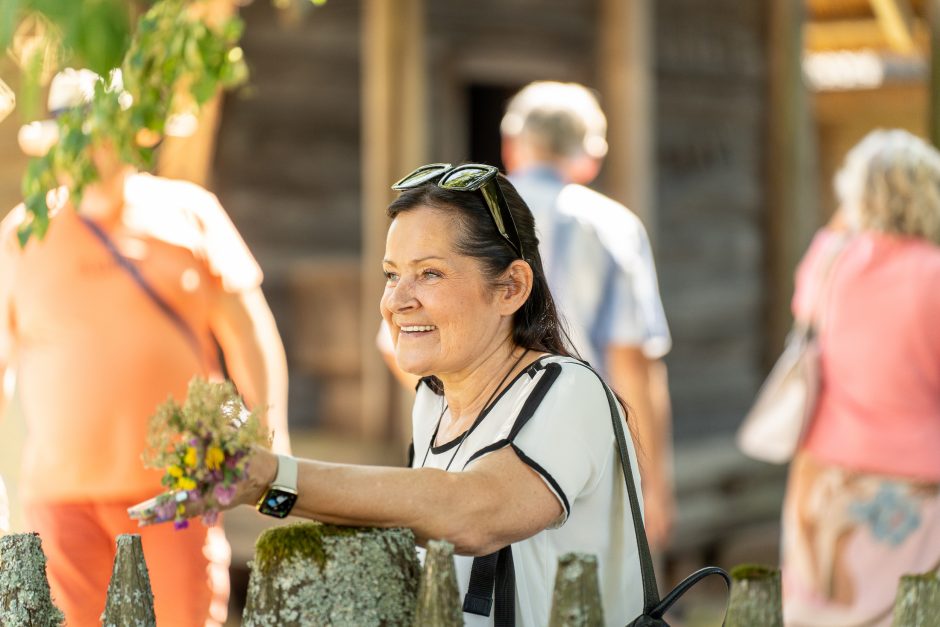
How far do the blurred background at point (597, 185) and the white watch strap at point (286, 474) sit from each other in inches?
150

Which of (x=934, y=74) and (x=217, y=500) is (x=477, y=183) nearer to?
(x=217, y=500)

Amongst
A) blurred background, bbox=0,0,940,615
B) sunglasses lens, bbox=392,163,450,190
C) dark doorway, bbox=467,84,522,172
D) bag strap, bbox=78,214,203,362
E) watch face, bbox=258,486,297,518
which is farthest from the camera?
dark doorway, bbox=467,84,522,172

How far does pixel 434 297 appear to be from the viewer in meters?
2.27

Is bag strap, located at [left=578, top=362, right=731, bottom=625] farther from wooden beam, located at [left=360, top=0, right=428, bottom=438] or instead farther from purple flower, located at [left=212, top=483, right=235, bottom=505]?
wooden beam, located at [left=360, top=0, right=428, bottom=438]

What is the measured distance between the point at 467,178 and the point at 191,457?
0.76 metres

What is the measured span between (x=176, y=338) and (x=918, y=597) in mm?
2224

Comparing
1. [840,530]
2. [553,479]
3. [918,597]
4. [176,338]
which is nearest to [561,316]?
[553,479]

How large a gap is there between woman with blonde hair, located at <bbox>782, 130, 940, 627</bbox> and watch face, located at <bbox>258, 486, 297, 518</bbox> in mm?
2980

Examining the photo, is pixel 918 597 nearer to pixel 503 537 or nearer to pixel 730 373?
pixel 503 537

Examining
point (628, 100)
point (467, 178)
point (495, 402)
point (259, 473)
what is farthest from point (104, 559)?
point (628, 100)

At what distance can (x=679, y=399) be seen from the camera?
347 inches

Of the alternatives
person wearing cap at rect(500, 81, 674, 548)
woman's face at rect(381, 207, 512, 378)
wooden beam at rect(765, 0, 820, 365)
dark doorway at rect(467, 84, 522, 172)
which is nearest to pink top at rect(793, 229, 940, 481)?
person wearing cap at rect(500, 81, 674, 548)

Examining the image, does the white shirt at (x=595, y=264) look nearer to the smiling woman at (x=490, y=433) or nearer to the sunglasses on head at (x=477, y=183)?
the smiling woman at (x=490, y=433)

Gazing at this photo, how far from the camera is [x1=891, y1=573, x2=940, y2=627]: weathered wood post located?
71.5 inches
